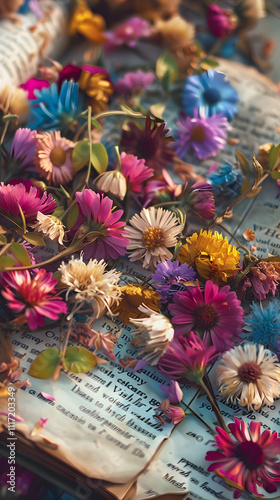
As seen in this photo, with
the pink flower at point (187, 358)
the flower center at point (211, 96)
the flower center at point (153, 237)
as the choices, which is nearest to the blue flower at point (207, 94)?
the flower center at point (211, 96)

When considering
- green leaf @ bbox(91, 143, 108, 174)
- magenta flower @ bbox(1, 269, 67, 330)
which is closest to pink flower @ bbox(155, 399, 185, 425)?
magenta flower @ bbox(1, 269, 67, 330)

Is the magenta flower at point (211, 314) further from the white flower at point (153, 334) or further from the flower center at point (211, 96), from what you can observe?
the flower center at point (211, 96)

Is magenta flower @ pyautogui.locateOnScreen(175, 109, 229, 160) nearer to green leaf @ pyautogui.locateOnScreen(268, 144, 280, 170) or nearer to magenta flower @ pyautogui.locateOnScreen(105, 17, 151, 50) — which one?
green leaf @ pyautogui.locateOnScreen(268, 144, 280, 170)

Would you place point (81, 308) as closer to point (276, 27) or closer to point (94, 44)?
point (94, 44)

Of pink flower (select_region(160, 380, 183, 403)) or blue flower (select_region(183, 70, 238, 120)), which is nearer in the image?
pink flower (select_region(160, 380, 183, 403))

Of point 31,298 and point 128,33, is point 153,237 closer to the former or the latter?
point 31,298

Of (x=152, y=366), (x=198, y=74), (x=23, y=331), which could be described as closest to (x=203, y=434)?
(x=152, y=366)
